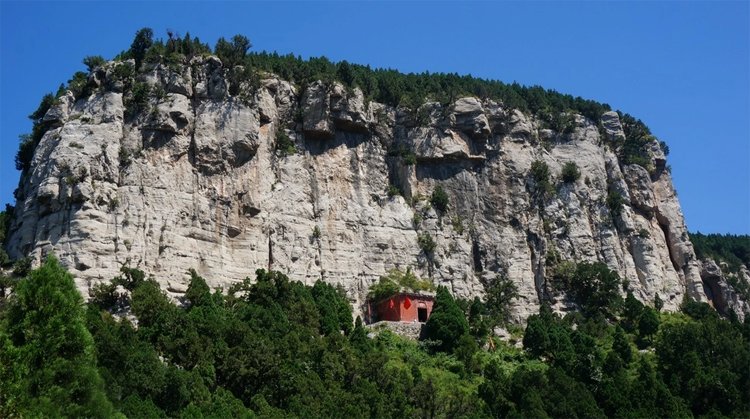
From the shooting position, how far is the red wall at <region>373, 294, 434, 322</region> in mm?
59969

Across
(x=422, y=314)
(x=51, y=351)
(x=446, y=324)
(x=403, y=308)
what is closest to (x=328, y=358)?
(x=446, y=324)

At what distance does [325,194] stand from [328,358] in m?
21.2

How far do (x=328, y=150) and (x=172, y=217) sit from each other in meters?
14.4

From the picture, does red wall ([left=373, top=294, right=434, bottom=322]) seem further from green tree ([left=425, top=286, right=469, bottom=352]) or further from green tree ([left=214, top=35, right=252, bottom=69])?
green tree ([left=214, top=35, right=252, bottom=69])

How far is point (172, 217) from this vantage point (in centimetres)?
5712

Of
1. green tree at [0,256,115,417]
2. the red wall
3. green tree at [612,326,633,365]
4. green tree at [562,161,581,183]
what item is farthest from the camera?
green tree at [562,161,581,183]

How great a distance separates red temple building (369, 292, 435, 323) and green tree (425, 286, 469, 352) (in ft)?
6.09

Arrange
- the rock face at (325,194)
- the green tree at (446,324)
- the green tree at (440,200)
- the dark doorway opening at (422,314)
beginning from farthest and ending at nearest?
the green tree at (440,200) < the dark doorway opening at (422,314) < the green tree at (446,324) < the rock face at (325,194)

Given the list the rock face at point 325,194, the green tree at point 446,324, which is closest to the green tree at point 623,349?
the green tree at point 446,324

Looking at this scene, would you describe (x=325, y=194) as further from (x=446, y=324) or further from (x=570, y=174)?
(x=570, y=174)

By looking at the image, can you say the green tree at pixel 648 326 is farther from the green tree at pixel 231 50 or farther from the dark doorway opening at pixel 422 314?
the green tree at pixel 231 50

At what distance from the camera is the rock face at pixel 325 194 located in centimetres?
5556

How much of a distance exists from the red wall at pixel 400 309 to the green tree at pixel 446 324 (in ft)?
6.39

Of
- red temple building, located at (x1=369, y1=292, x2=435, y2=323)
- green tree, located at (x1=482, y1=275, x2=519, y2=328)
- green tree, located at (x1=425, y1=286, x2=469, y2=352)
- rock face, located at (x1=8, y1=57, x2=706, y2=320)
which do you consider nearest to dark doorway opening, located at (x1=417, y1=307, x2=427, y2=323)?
red temple building, located at (x1=369, y1=292, x2=435, y2=323)
